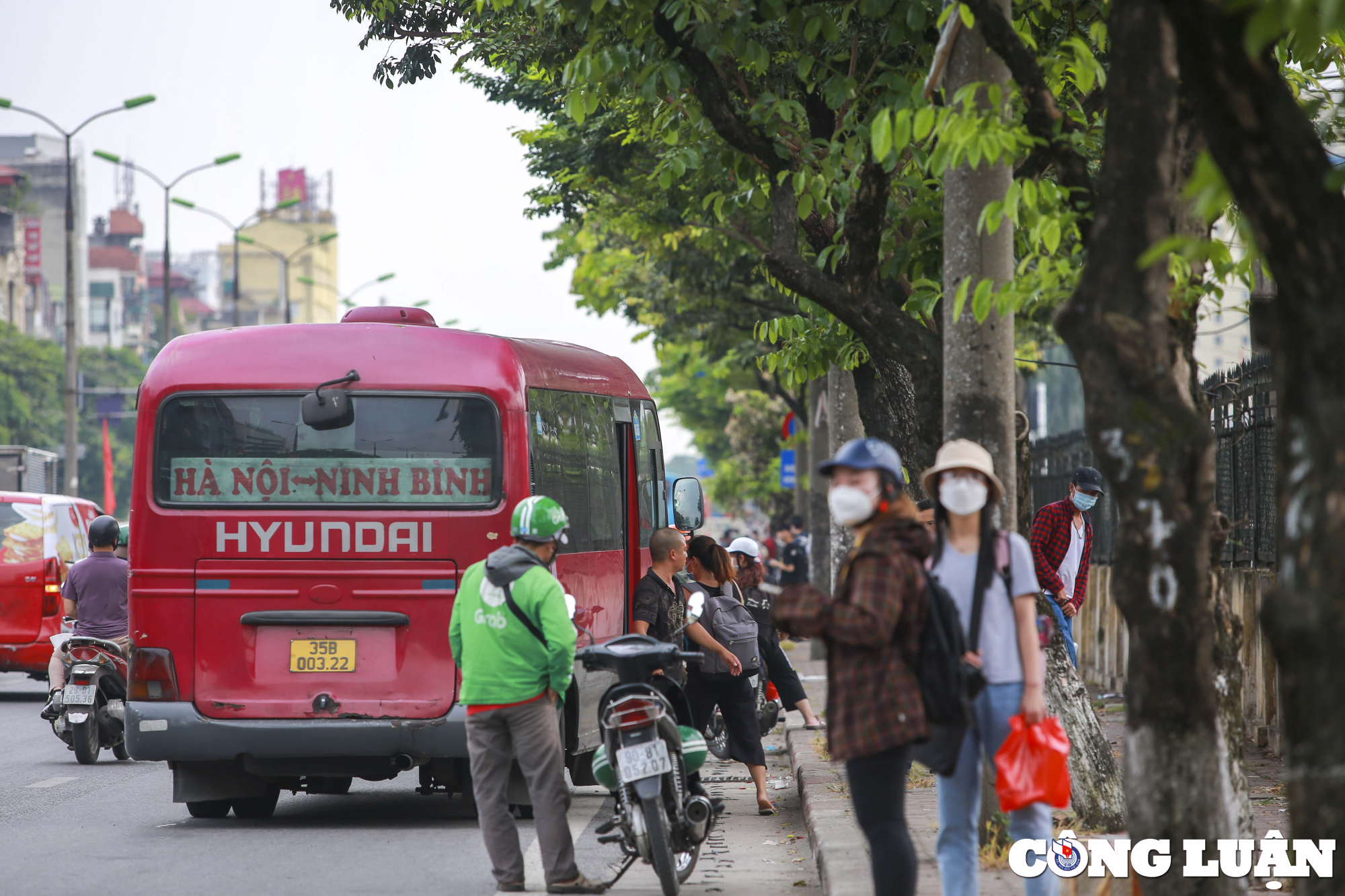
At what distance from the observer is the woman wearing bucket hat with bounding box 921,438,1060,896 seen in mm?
5375

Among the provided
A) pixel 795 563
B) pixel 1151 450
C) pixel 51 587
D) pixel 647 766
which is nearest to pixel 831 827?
pixel 647 766

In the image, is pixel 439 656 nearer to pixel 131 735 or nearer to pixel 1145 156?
pixel 131 735

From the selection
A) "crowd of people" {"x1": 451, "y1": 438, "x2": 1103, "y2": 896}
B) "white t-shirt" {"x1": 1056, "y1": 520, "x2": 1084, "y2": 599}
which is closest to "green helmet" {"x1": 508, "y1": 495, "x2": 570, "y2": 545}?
"crowd of people" {"x1": 451, "y1": 438, "x2": 1103, "y2": 896}

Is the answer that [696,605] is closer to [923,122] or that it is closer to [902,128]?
[902,128]

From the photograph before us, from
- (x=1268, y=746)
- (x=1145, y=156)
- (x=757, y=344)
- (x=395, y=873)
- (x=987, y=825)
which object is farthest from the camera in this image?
(x=757, y=344)

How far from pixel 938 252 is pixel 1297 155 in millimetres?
5519

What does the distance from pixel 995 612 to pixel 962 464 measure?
0.49 m

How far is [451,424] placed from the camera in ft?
30.7

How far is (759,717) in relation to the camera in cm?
1116

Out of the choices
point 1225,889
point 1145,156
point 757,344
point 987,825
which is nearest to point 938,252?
point 987,825

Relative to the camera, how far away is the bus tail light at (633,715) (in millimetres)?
7242

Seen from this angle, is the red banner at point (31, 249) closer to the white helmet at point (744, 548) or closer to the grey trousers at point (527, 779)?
the white helmet at point (744, 548)

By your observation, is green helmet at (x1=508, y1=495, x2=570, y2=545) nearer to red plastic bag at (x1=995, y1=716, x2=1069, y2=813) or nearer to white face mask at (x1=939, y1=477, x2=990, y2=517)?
white face mask at (x1=939, y1=477, x2=990, y2=517)

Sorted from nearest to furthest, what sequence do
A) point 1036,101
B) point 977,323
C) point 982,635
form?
point 982,635, point 1036,101, point 977,323
